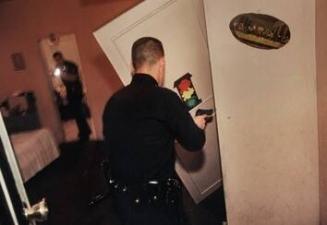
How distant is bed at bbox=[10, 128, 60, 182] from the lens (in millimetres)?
3533

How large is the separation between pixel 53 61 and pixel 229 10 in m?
3.44

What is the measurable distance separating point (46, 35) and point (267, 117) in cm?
357

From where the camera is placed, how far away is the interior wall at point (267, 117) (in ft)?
5.78

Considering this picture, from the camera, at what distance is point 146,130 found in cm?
171

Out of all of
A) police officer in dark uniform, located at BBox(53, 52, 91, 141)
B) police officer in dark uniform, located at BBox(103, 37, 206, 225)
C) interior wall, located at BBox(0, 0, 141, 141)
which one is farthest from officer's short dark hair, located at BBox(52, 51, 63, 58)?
police officer in dark uniform, located at BBox(103, 37, 206, 225)

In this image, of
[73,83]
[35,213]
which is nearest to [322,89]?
[35,213]

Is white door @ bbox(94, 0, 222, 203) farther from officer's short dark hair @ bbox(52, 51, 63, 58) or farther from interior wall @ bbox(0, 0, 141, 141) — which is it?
officer's short dark hair @ bbox(52, 51, 63, 58)

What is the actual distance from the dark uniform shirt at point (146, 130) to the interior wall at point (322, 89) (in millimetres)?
616

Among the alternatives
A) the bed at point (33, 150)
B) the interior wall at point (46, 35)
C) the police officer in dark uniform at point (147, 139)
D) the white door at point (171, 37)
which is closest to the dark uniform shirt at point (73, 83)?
the interior wall at point (46, 35)

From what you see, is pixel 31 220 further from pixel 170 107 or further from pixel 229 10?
pixel 229 10

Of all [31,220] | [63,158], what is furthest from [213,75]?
[63,158]

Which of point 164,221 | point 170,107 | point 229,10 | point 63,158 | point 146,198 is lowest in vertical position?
point 63,158

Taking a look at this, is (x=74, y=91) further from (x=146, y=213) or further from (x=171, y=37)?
(x=146, y=213)

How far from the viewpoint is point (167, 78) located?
212 centimetres
